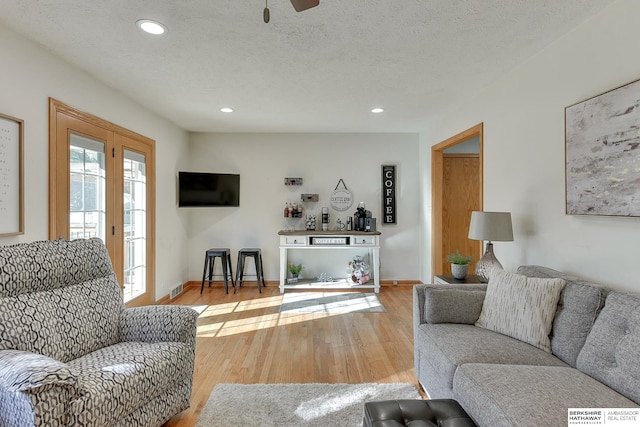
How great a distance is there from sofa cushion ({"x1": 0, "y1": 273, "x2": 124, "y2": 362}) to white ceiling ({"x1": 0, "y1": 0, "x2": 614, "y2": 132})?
163 centimetres

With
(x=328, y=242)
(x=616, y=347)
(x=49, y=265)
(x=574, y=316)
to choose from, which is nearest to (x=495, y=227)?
(x=574, y=316)

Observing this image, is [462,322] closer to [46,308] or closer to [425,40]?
[425,40]

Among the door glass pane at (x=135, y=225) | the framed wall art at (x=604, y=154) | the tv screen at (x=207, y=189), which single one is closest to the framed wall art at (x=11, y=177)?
the door glass pane at (x=135, y=225)

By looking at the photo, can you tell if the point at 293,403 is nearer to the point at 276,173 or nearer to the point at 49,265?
the point at 49,265

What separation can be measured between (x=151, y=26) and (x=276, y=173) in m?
3.31

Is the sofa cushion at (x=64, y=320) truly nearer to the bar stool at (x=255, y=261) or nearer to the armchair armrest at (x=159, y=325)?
the armchair armrest at (x=159, y=325)

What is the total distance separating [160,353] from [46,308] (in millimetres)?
616

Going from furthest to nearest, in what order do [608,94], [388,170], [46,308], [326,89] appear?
[388,170] → [326,89] → [608,94] → [46,308]

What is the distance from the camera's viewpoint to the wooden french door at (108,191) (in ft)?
8.90

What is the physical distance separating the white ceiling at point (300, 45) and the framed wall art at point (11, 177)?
643 mm

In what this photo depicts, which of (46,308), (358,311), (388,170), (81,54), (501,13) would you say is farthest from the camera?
(388,170)

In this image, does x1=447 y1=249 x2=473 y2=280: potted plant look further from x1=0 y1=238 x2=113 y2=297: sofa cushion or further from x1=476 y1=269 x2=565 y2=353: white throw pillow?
x1=0 y1=238 x2=113 y2=297: sofa cushion

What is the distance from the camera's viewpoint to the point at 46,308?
5.82 feet

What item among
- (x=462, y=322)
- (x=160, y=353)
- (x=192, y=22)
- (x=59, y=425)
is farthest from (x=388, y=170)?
(x=59, y=425)
